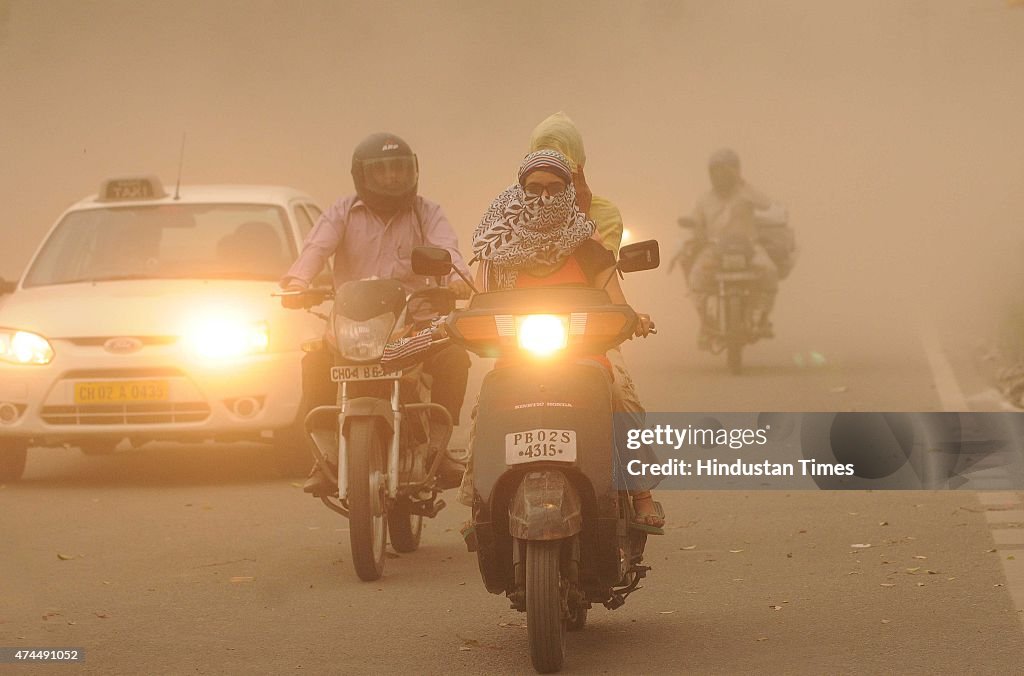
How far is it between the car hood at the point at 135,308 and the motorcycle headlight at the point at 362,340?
11.0 ft

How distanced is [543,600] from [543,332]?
0.88m

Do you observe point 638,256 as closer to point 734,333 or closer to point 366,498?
point 366,498

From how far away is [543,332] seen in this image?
6820 millimetres

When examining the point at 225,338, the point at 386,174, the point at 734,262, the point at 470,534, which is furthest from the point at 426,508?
the point at 734,262

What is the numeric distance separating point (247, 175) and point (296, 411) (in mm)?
17987

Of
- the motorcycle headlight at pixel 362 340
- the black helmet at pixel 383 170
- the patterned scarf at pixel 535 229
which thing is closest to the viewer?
the patterned scarf at pixel 535 229

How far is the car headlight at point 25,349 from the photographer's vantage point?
11984 millimetres

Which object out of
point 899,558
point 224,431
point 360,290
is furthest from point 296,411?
point 899,558

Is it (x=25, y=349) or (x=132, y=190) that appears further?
(x=132, y=190)

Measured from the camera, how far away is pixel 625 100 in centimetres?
3581

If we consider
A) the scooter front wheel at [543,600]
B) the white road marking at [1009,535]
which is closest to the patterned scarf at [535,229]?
the scooter front wheel at [543,600]

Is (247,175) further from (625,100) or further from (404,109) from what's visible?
(625,100)

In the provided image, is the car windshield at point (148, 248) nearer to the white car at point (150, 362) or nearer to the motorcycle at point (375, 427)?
the white car at point (150, 362)

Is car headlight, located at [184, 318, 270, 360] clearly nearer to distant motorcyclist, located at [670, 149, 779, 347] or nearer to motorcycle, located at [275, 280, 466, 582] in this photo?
motorcycle, located at [275, 280, 466, 582]
